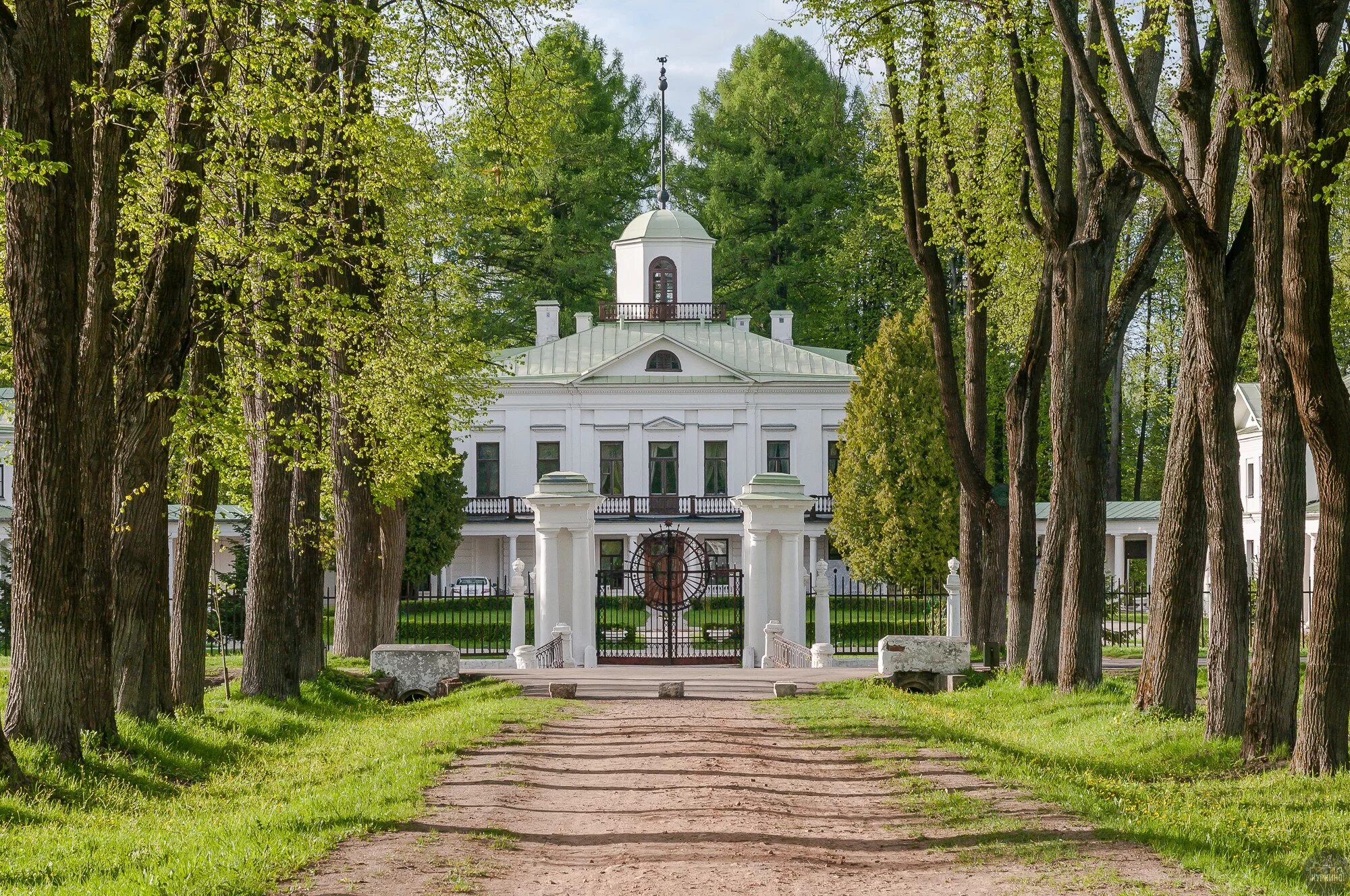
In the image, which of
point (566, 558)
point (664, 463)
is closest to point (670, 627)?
point (566, 558)

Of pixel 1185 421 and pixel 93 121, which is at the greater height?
pixel 93 121

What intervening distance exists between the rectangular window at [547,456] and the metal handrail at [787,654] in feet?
77.2

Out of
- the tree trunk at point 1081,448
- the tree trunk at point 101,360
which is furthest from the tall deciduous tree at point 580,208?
the tree trunk at point 101,360

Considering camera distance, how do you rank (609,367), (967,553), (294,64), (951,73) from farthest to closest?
(609,367), (967,553), (951,73), (294,64)

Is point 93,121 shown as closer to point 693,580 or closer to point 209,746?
point 209,746

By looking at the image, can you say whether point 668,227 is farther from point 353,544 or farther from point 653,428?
point 353,544

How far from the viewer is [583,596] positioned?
79.6ft

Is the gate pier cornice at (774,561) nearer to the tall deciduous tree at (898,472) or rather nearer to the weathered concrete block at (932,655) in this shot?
the weathered concrete block at (932,655)

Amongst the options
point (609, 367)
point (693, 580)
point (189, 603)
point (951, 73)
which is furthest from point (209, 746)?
point (609, 367)

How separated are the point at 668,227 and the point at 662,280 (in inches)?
77.3

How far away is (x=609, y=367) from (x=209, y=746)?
3502 cm

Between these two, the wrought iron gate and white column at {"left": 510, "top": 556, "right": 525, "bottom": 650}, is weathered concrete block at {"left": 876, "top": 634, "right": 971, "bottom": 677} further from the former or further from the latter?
white column at {"left": 510, "top": 556, "right": 525, "bottom": 650}

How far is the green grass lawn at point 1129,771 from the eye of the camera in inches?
289

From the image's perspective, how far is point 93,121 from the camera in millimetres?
9812
